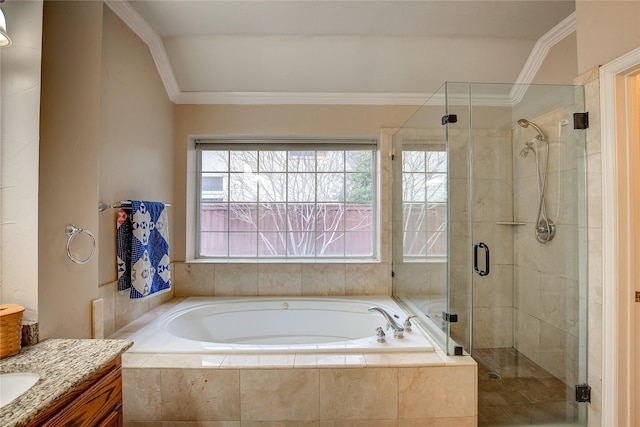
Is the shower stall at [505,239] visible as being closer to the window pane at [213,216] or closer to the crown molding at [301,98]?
the crown molding at [301,98]

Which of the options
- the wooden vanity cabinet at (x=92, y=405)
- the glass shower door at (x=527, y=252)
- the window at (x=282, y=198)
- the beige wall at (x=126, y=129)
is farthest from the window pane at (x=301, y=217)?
the wooden vanity cabinet at (x=92, y=405)

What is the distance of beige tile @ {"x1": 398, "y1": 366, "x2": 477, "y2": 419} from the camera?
1.47 meters

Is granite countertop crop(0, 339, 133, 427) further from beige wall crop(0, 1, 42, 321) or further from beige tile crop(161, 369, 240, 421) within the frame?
beige tile crop(161, 369, 240, 421)

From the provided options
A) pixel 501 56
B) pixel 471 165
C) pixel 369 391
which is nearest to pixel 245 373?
pixel 369 391

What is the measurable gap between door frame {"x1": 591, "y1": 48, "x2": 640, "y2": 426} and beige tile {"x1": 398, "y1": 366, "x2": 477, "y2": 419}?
2.05 feet

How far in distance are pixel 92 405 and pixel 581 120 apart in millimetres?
2384

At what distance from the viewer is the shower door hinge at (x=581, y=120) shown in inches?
60.8

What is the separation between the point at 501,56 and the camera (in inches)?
91.0

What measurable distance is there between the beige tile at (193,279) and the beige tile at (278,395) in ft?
4.31

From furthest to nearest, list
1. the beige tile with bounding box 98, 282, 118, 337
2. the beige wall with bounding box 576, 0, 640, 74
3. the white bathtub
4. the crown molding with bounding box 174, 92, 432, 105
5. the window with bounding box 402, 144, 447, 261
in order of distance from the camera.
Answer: the crown molding with bounding box 174, 92, 432, 105
the white bathtub
the window with bounding box 402, 144, 447, 261
the beige tile with bounding box 98, 282, 118, 337
the beige wall with bounding box 576, 0, 640, 74

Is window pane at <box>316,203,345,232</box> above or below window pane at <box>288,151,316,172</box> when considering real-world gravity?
below

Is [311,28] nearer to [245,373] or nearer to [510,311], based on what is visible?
[245,373]

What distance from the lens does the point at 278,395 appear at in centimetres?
145

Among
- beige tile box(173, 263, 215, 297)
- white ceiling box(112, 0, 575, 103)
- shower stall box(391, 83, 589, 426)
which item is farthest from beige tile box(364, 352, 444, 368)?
white ceiling box(112, 0, 575, 103)
